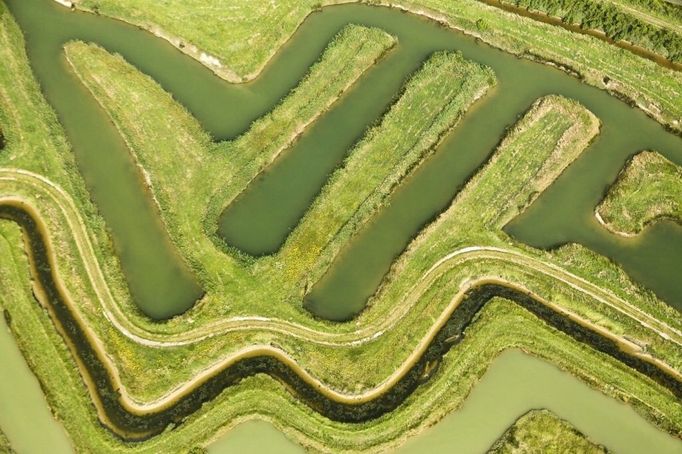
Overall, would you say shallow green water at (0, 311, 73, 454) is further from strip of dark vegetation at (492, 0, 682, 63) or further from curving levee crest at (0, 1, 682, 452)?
strip of dark vegetation at (492, 0, 682, 63)

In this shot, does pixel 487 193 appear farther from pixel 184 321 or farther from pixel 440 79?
pixel 184 321

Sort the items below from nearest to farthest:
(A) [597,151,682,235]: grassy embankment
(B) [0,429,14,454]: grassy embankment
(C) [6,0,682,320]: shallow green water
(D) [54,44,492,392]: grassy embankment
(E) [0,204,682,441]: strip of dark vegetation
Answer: (B) [0,429,14,454]: grassy embankment, (E) [0,204,682,441]: strip of dark vegetation, (D) [54,44,492,392]: grassy embankment, (C) [6,0,682,320]: shallow green water, (A) [597,151,682,235]: grassy embankment

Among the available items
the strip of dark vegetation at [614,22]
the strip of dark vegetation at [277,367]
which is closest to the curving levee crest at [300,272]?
the strip of dark vegetation at [277,367]

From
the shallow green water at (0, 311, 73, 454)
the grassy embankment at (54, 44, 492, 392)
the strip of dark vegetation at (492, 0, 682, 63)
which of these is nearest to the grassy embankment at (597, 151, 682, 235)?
the strip of dark vegetation at (492, 0, 682, 63)

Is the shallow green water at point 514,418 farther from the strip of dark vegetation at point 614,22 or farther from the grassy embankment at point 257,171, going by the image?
the strip of dark vegetation at point 614,22

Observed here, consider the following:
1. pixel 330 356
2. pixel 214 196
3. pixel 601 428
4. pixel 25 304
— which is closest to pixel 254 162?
pixel 214 196

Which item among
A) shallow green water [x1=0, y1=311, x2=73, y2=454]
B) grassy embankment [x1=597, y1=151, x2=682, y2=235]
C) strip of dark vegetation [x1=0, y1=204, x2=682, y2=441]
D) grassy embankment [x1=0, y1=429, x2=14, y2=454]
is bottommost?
grassy embankment [x1=0, y1=429, x2=14, y2=454]
